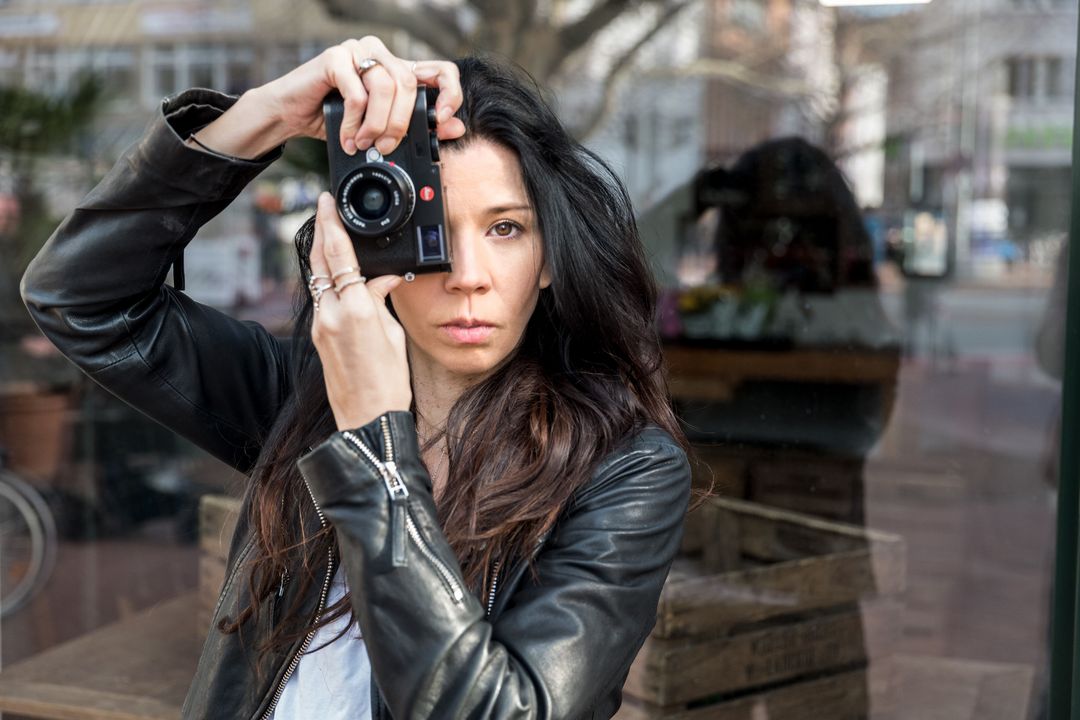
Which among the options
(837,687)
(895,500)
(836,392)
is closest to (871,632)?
(837,687)

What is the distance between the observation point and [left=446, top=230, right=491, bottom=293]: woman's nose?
49.3 inches

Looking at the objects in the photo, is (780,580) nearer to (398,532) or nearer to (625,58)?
(398,532)

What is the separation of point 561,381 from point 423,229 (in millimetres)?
270

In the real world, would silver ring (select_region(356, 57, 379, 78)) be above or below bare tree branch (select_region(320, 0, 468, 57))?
below

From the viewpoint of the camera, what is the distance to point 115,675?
7.95 ft

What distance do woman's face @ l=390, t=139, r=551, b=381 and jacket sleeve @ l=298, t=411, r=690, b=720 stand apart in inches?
7.6

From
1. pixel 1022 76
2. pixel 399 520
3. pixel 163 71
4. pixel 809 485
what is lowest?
pixel 809 485

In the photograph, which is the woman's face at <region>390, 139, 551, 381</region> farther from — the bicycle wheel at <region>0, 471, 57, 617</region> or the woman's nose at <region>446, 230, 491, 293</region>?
the bicycle wheel at <region>0, 471, 57, 617</region>

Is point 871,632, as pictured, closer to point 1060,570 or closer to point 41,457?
point 1060,570

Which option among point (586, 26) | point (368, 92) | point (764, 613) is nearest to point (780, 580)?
point (764, 613)

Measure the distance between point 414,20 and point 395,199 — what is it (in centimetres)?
439

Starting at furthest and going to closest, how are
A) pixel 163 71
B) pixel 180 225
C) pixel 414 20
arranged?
pixel 414 20 < pixel 163 71 < pixel 180 225

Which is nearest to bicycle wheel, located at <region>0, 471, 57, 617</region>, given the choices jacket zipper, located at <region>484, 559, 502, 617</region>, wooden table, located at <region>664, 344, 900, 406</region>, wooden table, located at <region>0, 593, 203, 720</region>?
wooden table, located at <region>0, 593, 203, 720</region>

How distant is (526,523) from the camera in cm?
122
